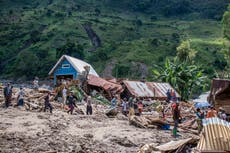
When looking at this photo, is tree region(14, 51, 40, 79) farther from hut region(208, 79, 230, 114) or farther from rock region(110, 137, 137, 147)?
rock region(110, 137, 137, 147)

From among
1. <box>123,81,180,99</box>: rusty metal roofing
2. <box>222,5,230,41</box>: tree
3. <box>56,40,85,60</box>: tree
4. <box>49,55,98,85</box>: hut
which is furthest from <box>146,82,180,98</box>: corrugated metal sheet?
<box>56,40,85,60</box>: tree

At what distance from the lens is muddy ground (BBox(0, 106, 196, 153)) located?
583 inches

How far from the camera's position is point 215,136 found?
11305 millimetres

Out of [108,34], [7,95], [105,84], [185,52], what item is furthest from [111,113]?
[108,34]

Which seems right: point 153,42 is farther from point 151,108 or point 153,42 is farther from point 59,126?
point 59,126

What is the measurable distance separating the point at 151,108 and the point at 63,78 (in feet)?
41.2

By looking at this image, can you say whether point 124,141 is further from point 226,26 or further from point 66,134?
point 226,26

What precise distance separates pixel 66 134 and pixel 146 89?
23879 millimetres

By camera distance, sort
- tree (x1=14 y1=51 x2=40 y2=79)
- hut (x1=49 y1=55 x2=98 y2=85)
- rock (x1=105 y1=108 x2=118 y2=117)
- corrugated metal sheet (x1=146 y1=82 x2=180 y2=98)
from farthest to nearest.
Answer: tree (x1=14 y1=51 x2=40 y2=79) < corrugated metal sheet (x1=146 y1=82 x2=180 y2=98) < hut (x1=49 y1=55 x2=98 y2=85) < rock (x1=105 y1=108 x2=118 y2=117)

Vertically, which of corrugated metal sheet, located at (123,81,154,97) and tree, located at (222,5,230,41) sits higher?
tree, located at (222,5,230,41)

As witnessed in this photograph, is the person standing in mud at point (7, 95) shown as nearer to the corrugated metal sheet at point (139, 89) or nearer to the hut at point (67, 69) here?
the hut at point (67, 69)

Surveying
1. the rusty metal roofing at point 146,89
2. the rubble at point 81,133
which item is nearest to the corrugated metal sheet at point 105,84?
the rusty metal roofing at point 146,89

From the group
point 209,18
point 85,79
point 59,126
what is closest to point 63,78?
point 85,79

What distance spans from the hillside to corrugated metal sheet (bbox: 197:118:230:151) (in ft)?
Answer: 144
